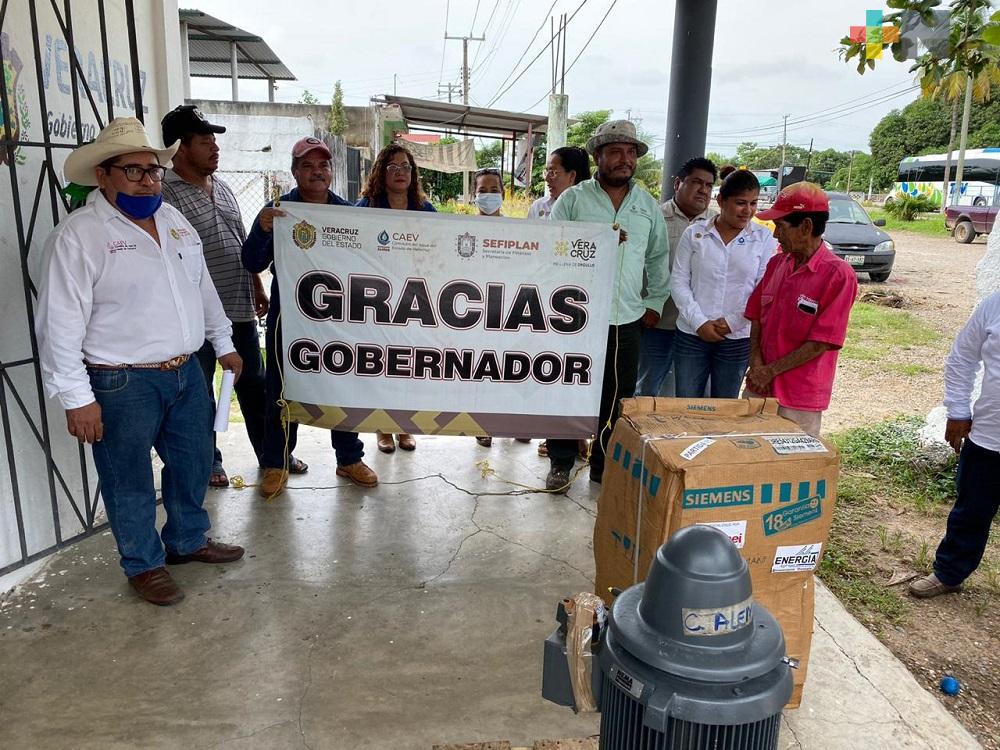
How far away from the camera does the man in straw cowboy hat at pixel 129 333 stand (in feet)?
8.41

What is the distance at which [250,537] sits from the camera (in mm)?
3506

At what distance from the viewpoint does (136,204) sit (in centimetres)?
271

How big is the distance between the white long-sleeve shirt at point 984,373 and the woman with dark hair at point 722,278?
996 mm

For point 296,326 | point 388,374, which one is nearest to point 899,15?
point 388,374

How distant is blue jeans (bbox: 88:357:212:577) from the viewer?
2748 millimetres

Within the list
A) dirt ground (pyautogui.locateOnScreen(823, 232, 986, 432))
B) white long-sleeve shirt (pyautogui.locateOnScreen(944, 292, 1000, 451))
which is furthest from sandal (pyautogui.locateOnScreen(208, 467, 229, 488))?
dirt ground (pyautogui.locateOnScreen(823, 232, 986, 432))

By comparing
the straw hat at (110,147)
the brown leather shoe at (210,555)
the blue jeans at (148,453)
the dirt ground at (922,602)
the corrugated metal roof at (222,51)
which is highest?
the corrugated metal roof at (222,51)

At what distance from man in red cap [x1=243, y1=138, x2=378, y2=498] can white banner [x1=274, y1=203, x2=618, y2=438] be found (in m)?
0.14

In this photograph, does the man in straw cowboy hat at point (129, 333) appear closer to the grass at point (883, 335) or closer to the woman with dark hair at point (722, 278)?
A: the woman with dark hair at point (722, 278)

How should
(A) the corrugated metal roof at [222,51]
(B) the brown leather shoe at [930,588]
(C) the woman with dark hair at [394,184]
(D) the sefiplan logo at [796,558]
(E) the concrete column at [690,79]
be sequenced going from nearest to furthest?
(D) the sefiplan logo at [796,558] < (B) the brown leather shoe at [930,588] < (C) the woman with dark hair at [394,184] < (E) the concrete column at [690,79] < (A) the corrugated metal roof at [222,51]

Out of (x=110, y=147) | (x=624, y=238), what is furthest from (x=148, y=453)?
(x=624, y=238)

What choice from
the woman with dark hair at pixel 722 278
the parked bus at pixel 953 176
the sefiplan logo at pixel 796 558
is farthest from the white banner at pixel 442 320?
the parked bus at pixel 953 176

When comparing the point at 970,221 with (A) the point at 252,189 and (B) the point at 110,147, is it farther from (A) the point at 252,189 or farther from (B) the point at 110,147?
(B) the point at 110,147

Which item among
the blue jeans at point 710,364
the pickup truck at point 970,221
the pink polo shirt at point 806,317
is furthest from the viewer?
the pickup truck at point 970,221
